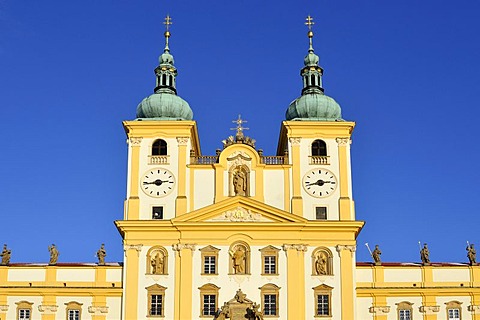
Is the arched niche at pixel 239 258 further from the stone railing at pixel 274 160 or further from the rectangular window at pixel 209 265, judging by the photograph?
the stone railing at pixel 274 160

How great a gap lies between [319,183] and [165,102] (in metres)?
11.3

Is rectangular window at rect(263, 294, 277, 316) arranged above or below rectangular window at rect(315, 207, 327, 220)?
below

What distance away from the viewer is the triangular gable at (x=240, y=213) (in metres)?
53.2

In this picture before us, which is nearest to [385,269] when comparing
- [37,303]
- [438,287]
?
[438,287]

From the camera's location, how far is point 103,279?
53.8 metres

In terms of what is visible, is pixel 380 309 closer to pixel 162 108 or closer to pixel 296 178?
pixel 296 178

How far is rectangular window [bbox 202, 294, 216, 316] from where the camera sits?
2041 inches

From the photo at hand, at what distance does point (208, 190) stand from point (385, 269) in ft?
39.7

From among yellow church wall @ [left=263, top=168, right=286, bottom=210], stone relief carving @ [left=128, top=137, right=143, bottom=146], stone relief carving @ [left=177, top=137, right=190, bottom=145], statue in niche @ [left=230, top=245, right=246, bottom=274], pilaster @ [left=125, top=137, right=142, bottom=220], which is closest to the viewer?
statue in niche @ [left=230, top=245, right=246, bottom=274]

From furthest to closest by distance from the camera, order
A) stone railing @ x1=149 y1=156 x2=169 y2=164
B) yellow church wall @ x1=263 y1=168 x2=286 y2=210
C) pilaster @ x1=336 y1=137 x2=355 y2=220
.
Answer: stone railing @ x1=149 y1=156 x2=169 y2=164 → yellow church wall @ x1=263 y1=168 x2=286 y2=210 → pilaster @ x1=336 y1=137 x2=355 y2=220

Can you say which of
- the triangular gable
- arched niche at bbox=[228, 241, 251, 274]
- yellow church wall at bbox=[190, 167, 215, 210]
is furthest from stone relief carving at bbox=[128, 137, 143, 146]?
arched niche at bbox=[228, 241, 251, 274]

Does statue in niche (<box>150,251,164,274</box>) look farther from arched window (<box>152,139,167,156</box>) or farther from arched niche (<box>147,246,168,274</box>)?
arched window (<box>152,139,167,156</box>)

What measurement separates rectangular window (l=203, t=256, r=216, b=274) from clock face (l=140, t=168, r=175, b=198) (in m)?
4.92

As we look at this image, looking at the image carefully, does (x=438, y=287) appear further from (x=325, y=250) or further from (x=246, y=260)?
(x=246, y=260)
